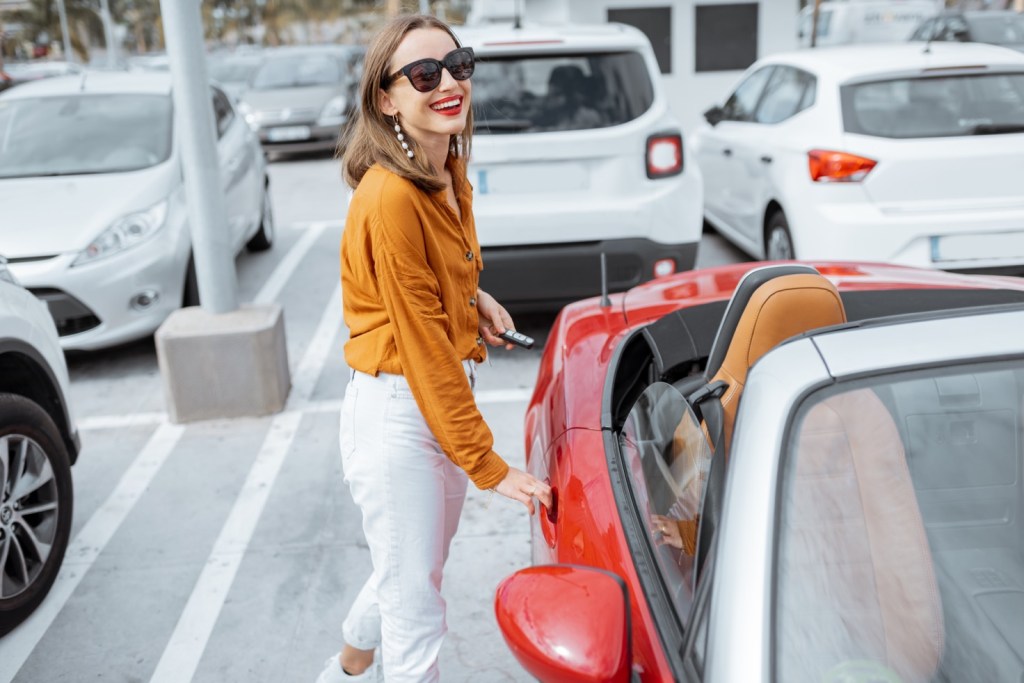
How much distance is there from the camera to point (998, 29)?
42.7ft

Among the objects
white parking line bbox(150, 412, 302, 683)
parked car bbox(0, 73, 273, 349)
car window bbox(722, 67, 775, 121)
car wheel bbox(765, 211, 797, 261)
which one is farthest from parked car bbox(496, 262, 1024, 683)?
car window bbox(722, 67, 775, 121)

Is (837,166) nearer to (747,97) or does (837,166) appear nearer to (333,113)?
(747,97)

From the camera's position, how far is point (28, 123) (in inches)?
255

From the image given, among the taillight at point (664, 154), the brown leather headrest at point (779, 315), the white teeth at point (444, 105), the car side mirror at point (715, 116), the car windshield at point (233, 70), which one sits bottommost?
the car windshield at point (233, 70)

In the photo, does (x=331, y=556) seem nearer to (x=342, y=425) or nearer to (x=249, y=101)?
(x=342, y=425)

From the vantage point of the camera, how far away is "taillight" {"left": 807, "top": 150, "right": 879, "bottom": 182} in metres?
5.26

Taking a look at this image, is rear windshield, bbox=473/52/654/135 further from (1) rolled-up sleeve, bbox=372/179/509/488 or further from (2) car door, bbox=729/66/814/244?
(1) rolled-up sleeve, bbox=372/179/509/488

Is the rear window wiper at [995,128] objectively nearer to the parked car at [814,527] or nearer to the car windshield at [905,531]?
the parked car at [814,527]

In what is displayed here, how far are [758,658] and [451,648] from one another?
1840mm

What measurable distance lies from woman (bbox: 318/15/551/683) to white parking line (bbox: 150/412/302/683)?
44.2 inches

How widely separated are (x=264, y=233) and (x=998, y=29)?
10001 mm

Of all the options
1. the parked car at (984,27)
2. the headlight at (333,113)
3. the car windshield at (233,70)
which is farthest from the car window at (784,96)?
the car windshield at (233,70)

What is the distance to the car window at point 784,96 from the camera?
6090 mm

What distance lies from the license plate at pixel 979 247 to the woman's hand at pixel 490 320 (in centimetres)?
333
